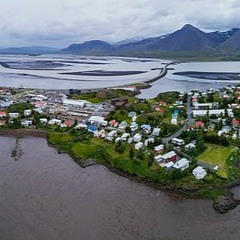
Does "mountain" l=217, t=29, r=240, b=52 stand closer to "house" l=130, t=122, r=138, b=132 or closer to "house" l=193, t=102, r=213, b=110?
"house" l=193, t=102, r=213, b=110

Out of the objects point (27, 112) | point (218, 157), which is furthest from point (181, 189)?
point (27, 112)

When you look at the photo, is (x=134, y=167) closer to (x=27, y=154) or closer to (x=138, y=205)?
(x=138, y=205)

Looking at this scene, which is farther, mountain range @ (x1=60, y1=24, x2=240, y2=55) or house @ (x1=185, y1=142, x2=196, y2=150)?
mountain range @ (x1=60, y1=24, x2=240, y2=55)

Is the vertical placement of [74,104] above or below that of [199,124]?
below

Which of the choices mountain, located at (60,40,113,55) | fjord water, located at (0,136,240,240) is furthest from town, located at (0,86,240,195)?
mountain, located at (60,40,113,55)

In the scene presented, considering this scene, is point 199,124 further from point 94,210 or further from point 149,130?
point 94,210

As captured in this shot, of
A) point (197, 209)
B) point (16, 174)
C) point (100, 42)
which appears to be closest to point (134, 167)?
point (197, 209)
